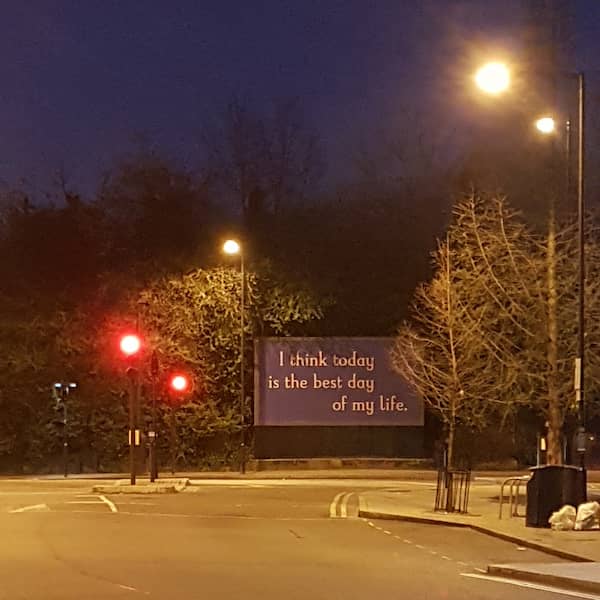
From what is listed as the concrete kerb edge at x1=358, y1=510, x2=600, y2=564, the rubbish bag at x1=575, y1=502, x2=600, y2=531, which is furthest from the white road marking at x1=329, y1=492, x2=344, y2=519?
the rubbish bag at x1=575, y1=502, x2=600, y2=531

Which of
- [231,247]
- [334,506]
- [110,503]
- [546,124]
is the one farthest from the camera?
[231,247]

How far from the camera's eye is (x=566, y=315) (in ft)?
88.3

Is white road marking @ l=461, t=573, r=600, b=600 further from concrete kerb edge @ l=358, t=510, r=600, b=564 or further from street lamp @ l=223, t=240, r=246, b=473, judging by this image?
street lamp @ l=223, t=240, r=246, b=473

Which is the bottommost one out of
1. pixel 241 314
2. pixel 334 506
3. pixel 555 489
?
pixel 334 506

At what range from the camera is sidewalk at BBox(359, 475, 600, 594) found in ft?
48.4

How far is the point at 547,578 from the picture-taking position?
14547mm

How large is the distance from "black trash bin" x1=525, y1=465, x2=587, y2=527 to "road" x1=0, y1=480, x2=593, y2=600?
1.57 meters

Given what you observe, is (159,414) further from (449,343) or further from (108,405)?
(449,343)

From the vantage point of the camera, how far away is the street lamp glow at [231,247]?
1756 inches

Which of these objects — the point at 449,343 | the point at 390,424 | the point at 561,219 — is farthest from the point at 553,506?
the point at 390,424

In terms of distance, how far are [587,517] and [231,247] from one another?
25791mm

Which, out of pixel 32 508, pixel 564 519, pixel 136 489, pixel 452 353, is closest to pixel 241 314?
pixel 452 353

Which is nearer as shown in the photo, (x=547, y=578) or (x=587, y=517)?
(x=547, y=578)

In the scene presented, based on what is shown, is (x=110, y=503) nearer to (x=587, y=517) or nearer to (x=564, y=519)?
(x=564, y=519)
